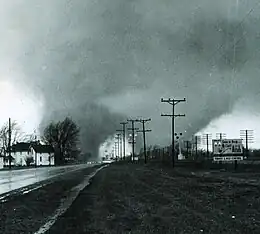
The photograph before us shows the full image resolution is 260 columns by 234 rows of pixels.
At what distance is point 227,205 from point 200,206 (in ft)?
3.86

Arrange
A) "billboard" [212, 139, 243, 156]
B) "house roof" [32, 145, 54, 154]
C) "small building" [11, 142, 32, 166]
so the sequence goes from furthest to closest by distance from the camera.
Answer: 1. "small building" [11, 142, 32, 166]
2. "house roof" [32, 145, 54, 154]
3. "billboard" [212, 139, 243, 156]

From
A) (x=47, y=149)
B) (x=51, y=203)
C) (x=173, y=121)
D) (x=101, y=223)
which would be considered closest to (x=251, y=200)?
(x=51, y=203)

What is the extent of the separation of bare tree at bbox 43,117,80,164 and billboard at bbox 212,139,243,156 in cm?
10276

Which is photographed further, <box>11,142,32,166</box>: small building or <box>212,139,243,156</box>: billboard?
<box>11,142,32,166</box>: small building

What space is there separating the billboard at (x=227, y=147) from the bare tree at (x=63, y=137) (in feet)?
337

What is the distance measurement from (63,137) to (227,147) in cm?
10377

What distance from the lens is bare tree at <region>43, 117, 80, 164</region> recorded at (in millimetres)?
157125

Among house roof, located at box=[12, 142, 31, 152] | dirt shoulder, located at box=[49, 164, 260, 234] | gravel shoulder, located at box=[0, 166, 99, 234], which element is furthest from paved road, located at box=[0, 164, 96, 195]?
house roof, located at box=[12, 142, 31, 152]

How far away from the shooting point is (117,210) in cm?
1628

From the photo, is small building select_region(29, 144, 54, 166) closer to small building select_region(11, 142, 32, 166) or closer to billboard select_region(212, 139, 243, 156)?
small building select_region(11, 142, 32, 166)

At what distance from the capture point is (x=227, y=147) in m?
58.1

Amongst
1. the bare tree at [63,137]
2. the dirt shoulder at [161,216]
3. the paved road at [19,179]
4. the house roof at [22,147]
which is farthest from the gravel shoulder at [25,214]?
the house roof at [22,147]

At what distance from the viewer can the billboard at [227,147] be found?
57.9 meters

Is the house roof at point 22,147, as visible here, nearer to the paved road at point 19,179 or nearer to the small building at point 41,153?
the small building at point 41,153
